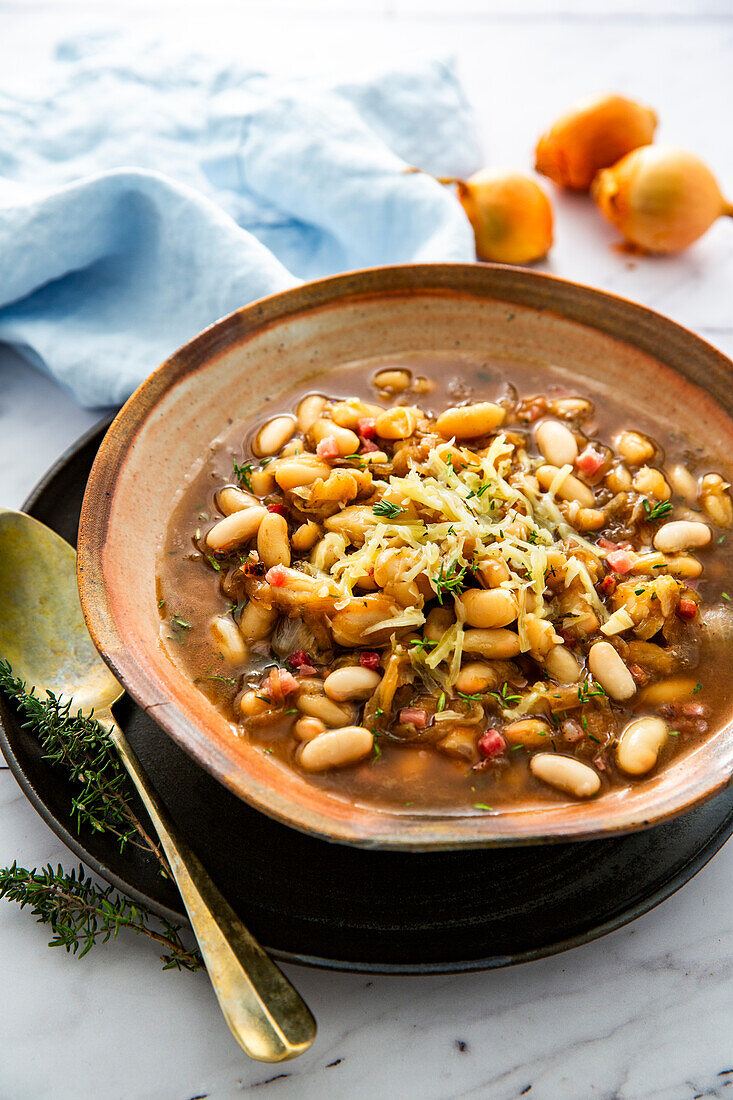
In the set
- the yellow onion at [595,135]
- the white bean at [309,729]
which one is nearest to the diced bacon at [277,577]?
the white bean at [309,729]

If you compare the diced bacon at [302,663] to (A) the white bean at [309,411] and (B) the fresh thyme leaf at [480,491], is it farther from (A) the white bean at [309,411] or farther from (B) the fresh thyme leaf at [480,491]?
(A) the white bean at [309,411]

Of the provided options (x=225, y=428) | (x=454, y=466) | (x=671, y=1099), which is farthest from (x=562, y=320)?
(x=671, y=1099)

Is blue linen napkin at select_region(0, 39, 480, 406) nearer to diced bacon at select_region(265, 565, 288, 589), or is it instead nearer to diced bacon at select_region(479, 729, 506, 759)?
diced bacon at select_region(265, 565, 288, 589)

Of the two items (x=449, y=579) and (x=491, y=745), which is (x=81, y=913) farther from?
(x=449, y=579)

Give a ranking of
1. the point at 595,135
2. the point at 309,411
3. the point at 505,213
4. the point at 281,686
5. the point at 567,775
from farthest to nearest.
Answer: the point at 595,135 < the point at 505,213 < the point at 309,411 < the point at 281,686 < the point at 567,775

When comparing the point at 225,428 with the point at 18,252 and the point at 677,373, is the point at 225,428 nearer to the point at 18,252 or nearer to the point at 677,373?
the point at 18,252

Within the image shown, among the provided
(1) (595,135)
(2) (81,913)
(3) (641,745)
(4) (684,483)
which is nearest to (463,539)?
(3) (641,745)
